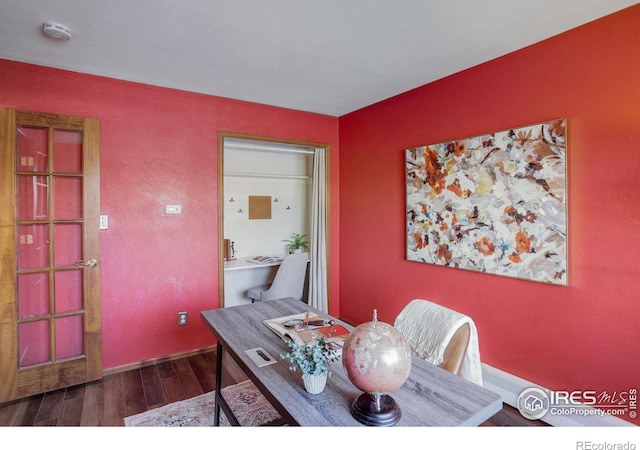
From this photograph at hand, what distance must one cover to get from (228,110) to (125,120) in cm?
91

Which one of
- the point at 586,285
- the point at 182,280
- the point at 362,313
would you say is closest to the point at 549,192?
the point at 586,285

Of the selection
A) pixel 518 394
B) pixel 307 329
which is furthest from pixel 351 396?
pixel 518 394

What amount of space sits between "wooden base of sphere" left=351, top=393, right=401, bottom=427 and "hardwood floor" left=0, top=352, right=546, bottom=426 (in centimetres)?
153

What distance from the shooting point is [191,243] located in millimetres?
3186

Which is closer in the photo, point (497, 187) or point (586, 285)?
point (586, 285)

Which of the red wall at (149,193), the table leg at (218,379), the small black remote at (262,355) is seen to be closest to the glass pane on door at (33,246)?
the red wall at (149,193)

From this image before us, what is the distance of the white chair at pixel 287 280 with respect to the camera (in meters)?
3.49

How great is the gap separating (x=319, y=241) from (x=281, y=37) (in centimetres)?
232

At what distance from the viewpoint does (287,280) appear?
355 centimetres

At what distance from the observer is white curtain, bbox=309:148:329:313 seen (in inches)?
156

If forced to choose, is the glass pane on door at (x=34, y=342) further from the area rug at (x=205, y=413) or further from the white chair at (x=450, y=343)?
the white chair at (x=450, y=343)

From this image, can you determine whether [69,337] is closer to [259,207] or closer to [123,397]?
[123,397]

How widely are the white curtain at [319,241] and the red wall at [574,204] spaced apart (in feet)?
3.83

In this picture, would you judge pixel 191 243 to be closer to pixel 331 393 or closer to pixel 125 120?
pixel 125 120
